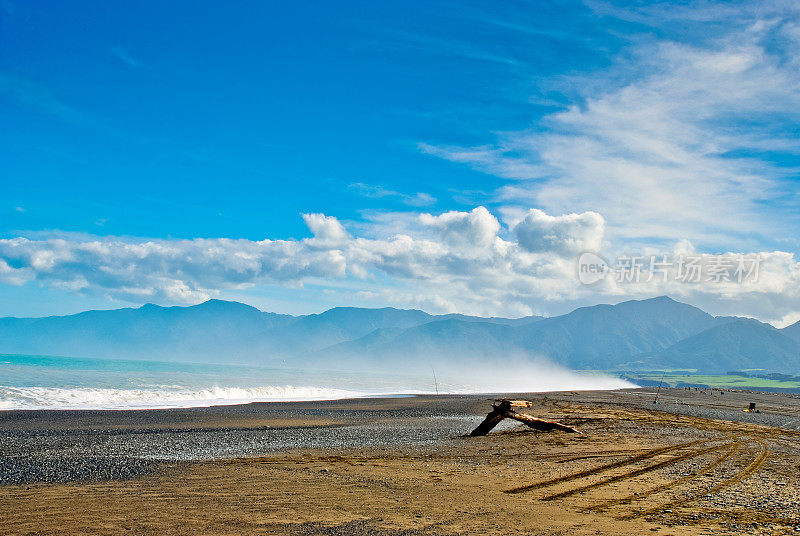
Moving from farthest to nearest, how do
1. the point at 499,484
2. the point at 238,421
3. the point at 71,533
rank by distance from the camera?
the point at 238,421
the point at 499,484
the point at 71,533

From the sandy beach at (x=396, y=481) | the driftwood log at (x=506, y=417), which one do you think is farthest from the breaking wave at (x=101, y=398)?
the driftwood log at (x=506, y=417)

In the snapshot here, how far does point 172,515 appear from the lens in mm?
10094

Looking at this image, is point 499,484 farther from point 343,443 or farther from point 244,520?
point 343,443

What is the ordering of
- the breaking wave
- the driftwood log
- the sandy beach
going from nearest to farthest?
the sandy beach
the driftwood log
the breaking wave

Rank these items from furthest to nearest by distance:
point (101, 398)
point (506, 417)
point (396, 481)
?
point (101, 398) → point (506, 417) → point (396, 481)

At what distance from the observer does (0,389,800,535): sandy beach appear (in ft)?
31.3

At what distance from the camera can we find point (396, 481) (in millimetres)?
13195

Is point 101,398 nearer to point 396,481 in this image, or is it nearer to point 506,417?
point 506,417

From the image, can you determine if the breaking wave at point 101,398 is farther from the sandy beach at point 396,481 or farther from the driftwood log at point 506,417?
the driftwood log at point 506,417

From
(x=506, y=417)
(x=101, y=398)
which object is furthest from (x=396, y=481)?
(x=101, y=398)

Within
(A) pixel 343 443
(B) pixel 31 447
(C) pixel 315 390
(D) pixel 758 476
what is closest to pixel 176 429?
(B) pixel 31 447

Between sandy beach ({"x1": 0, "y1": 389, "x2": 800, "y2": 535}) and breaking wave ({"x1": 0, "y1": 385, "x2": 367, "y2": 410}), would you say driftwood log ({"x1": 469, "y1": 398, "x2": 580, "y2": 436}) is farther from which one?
breaking wave ({"x1": 0, "y1": 385, "x2": 367, "y2": 410})

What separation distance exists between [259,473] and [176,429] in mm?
12935

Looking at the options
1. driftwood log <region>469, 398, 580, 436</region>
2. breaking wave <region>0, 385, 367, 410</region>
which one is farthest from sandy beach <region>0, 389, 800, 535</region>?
breaking wave <region>0, 385, 367, 410</region>
